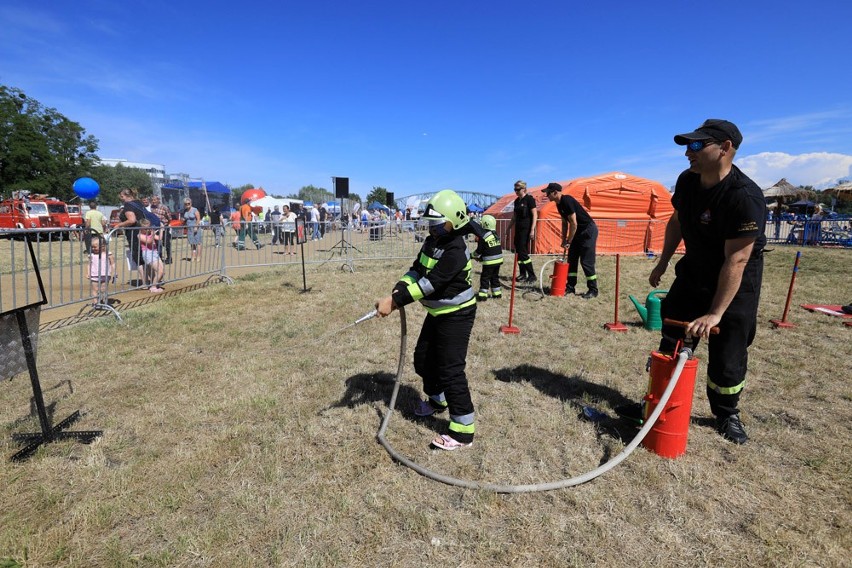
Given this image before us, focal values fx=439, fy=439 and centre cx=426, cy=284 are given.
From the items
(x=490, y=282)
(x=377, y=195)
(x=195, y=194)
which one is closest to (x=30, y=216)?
(x=195, y=194)

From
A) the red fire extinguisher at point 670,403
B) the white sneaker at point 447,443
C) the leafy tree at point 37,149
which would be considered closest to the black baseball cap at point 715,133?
the red fire extinguisher at point 670,403

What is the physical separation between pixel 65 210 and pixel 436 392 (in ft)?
96.0

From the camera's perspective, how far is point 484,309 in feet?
23.6

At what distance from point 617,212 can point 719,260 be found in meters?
12.5

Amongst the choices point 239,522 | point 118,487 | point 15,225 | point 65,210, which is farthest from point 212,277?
point 65,210

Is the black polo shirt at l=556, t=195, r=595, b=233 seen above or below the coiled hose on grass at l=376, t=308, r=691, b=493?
above

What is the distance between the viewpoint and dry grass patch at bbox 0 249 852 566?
2.27 m

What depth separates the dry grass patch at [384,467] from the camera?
7.44 feet

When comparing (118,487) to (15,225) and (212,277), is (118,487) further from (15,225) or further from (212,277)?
(15,225)

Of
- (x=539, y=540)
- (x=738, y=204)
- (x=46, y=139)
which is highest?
(x=46, y=139)

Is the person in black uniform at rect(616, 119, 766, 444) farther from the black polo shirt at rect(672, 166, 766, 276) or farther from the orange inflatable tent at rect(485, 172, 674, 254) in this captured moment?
the orange inflatable tent at rect(485, 172, 674, 254)

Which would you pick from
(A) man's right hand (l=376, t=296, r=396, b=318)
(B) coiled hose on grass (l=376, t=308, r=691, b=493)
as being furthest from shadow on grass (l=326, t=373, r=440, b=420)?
(A) man's right hand (l=376, t=296, r=396, b=318)

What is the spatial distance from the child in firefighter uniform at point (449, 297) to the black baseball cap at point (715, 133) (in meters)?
1.43

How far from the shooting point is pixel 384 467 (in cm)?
293
